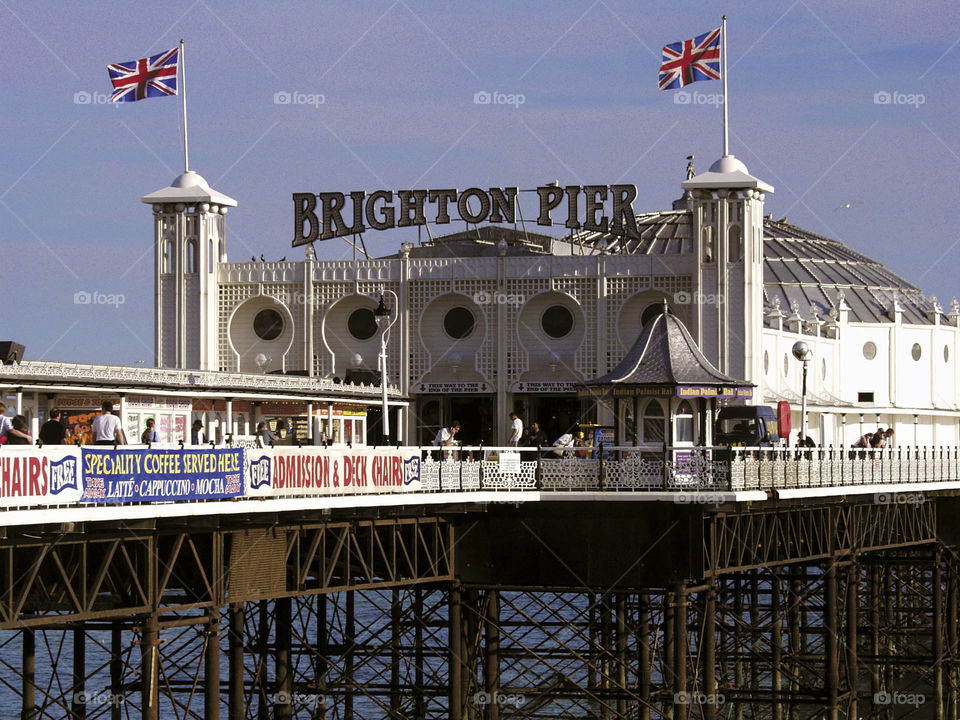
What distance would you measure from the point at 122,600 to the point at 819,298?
278ft

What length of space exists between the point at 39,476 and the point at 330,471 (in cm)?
809

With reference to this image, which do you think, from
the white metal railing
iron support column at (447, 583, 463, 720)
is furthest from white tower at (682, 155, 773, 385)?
iron support column at (447, 583, 463, 720)

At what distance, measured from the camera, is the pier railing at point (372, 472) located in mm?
23391

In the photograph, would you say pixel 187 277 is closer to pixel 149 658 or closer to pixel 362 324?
pixel 362 324

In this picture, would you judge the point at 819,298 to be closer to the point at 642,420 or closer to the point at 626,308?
the point at 626,308

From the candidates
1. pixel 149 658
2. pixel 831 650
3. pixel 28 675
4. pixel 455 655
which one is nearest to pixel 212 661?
pixel 149 658

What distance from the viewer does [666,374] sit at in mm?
40906

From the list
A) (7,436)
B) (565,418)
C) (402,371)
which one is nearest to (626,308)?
(565,418)

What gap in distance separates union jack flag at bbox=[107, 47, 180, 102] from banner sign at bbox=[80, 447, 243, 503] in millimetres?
24763

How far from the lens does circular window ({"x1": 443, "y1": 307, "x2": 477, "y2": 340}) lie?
57688 mm

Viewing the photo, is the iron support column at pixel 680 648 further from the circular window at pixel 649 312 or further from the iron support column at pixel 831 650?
the circular window at pixel 649 312

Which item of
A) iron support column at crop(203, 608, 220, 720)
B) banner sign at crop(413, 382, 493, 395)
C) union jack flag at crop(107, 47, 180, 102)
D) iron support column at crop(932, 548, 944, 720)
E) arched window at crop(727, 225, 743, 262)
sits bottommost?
iron support column at crop(932, 548, 944, 720)

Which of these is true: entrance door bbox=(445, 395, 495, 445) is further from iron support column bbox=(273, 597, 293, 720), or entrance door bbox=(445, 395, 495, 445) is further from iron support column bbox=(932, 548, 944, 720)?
iron support column bbox=(273, 597, 293, 720)

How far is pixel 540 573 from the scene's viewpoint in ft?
122
